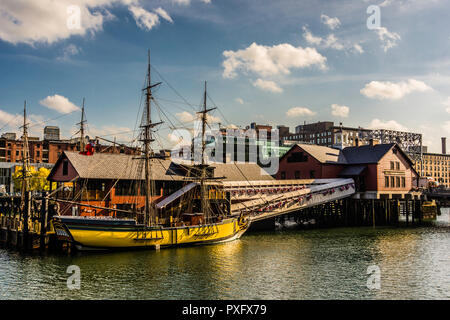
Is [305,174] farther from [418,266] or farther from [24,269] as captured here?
[24,269]

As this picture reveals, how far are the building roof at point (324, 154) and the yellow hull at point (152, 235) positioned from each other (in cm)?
2628

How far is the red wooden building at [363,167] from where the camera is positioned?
64188 millimetres

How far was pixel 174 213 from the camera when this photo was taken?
49.5 metres

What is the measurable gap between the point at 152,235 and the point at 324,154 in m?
39.2

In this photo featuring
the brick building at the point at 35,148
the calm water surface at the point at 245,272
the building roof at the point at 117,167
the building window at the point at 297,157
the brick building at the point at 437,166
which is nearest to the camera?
the calm water surface at the point at 245,272

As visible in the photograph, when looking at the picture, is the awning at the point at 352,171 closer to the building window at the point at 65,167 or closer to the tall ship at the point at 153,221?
the tall ship at the point at 153,221

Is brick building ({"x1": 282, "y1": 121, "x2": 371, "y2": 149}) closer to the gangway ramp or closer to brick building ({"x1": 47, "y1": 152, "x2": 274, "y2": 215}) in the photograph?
the gangway ramp

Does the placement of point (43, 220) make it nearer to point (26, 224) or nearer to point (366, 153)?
point (26, 224)

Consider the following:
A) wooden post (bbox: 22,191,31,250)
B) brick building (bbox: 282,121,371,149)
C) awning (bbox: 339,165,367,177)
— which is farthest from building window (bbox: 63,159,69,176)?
brick building (bbox: 282,121,371,149)

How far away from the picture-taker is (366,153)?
67.5 m

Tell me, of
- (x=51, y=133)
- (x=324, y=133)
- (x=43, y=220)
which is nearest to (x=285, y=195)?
(x=43, y=220)

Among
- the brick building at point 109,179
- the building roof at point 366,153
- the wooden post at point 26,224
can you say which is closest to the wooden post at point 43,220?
the wooden post at point 26,224

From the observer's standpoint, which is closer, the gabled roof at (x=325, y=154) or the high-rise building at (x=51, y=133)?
the gabled roof at (x=325, y=154)
